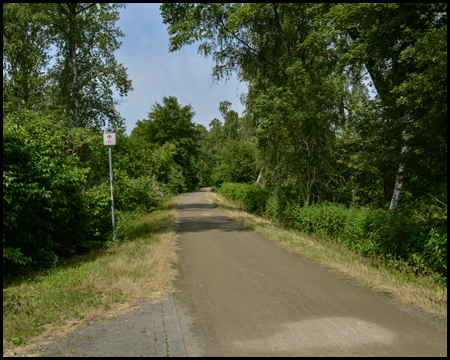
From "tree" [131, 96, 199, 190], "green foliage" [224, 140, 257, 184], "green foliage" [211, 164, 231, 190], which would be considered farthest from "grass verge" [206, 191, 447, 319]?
"tree" [131, 96, 199, 190]

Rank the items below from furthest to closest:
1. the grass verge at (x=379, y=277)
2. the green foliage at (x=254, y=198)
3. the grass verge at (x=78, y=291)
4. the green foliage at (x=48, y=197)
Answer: the green foliage at (x=254, y=198), the green foliage at (x=48, y=197), the grass verge at (x=379, y=277), the grass verge at (x=78, y=291)

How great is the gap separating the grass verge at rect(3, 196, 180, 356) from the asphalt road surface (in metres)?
0.69

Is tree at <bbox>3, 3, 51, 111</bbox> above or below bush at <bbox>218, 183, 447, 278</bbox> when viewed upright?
above

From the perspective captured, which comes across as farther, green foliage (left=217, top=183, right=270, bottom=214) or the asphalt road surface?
green foliage (left=217, top=183, right=270, bottom=214)

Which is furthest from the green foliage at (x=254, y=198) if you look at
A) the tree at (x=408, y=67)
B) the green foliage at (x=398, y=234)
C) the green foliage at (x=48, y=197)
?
the tree at (x=408, y=67)

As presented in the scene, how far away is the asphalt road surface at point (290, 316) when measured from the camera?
12.5 ft

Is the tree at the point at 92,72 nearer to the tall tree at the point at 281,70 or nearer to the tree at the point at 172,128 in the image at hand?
the tall tree at the point at 281,70

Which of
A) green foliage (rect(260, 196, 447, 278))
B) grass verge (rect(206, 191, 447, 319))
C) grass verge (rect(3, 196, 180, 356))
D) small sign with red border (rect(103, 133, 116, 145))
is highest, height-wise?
small sign with red border (rect(103, 133, 116, 145))

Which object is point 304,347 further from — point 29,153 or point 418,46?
point 29,153

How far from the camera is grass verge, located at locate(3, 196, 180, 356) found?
4.41 m

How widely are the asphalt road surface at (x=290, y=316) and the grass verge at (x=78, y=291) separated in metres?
0.69

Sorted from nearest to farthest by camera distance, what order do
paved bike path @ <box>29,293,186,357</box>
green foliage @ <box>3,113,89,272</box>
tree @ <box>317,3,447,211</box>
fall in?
paved bike path @ <box>29,293,186,357</box> < tree @ <box>317,3,447,211</box> < green foliage @ <box>3,113,89,272</box>

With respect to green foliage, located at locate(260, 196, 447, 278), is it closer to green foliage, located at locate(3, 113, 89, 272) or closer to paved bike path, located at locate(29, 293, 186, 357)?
paved bike path, located at locate(29, 293, 186, 357)

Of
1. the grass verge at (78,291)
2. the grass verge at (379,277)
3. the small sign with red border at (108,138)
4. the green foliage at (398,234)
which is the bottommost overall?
the grass verge at (379,277)
